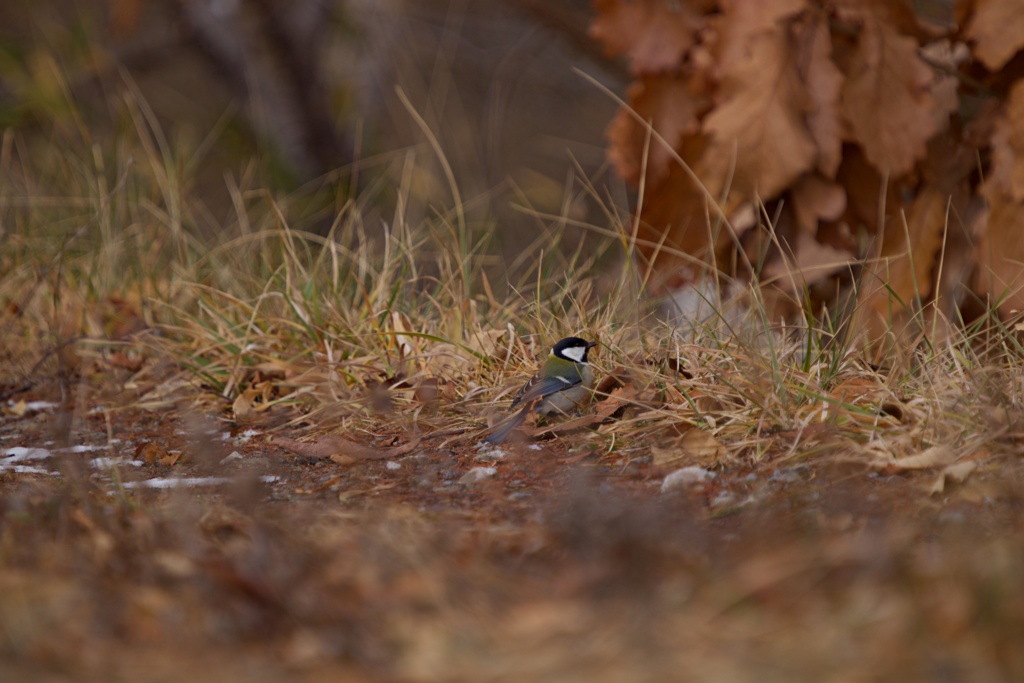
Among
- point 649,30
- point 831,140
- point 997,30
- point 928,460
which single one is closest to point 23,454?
point 649,30

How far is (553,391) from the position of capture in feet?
8.74

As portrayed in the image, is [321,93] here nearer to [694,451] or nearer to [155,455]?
[155,455]

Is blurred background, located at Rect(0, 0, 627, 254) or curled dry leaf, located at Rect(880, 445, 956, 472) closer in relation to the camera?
curled dry leaf, located at Rect(880, 445, 956, 472)

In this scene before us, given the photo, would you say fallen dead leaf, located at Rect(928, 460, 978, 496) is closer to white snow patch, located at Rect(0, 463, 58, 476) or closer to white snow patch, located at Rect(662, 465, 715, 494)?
white snow patch, located at Rect(662, 465, 715, 494)

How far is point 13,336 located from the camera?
3680 mm

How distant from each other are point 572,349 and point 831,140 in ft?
3.23

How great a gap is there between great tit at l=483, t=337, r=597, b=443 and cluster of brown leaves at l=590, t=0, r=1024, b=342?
1.86ft

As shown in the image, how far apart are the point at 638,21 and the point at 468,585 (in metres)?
2.12

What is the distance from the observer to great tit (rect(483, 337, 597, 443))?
2.67 metres

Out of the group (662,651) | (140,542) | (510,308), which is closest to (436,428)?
(510,308)

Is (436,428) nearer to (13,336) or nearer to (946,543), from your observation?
(946,543)

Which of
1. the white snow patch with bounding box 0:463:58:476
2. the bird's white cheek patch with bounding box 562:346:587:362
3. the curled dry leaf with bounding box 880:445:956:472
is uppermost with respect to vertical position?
the curled dry leaf with bounding box 880:445:956:472

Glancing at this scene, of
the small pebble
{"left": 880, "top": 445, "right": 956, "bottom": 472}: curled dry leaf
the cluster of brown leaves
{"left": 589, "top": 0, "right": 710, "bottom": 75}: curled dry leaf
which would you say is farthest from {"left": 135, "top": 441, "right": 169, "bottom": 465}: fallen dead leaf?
{"left": 880, "top": 445, "right": 956, "bottom": 472}: curled dry leaf

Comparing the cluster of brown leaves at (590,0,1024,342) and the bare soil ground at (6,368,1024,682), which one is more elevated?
the cluster of brown leaves at (590,0,1024,342)
